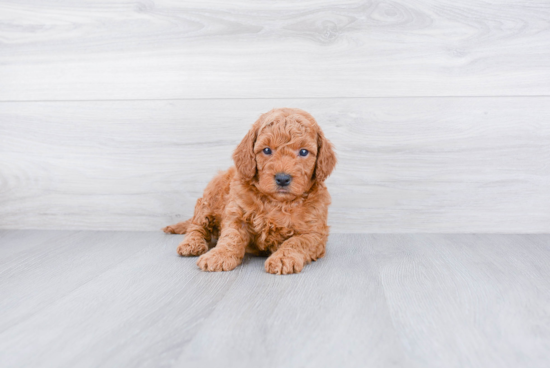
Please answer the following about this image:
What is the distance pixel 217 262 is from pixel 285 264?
27 centimetres

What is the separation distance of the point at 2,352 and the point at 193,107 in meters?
1.71

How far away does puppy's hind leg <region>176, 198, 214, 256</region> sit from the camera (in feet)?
6.44

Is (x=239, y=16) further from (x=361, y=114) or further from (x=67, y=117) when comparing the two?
(x=67, y=117)


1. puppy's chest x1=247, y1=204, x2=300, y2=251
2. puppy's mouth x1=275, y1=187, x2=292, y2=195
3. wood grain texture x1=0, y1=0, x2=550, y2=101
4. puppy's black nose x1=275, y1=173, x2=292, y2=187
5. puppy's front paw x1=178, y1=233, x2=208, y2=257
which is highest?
wood grain texture x1=0, y1=0, x2=550, y2=101

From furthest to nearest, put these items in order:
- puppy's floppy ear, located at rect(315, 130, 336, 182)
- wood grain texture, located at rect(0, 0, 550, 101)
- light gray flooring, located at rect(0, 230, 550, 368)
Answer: wood grain texture, located at rect(0, 0, 550, 101)
puppy's floppy ear, located at rect(315, 130, 336, 182)
light gray flooring, located at rect(0, 230, 550, 368)

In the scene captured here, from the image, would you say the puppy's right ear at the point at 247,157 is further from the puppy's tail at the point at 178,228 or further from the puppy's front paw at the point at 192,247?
the puppy's tail at the point at 178,228

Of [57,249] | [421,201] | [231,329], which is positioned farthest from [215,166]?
[231,329]

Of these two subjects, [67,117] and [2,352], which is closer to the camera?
[2,352]

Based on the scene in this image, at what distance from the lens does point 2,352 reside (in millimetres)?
1045

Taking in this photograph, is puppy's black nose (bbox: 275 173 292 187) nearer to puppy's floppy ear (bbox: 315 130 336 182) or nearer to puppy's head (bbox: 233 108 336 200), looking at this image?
puppy's head (bbox: 233 108 336 200)

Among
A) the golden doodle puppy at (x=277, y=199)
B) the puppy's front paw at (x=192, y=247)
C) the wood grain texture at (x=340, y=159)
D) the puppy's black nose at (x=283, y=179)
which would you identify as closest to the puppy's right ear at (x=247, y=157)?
the golden doodle puppy at (x=277, y=199)

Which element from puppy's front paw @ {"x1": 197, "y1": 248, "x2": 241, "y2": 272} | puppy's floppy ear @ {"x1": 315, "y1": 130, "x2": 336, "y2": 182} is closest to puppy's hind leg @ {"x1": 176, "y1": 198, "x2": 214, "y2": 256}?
puppy's front paw @ {"x1": 197, "y1": 248, "x2": 241, "y2": 272}

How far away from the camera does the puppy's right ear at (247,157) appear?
186 cm

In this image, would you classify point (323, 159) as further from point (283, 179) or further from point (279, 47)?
point (279, 47)
